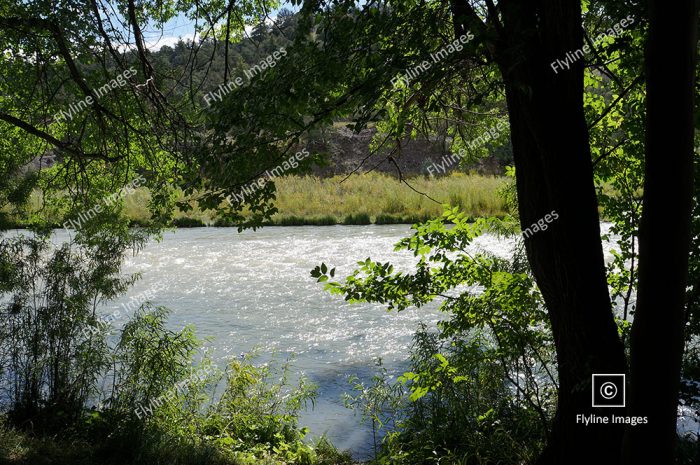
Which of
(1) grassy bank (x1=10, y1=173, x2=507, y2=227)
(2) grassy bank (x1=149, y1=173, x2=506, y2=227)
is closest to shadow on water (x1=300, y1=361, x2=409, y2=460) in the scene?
(2) grassy bank (x1=149, y1=173, x2=506, y2=227)

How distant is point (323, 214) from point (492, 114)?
15.2m

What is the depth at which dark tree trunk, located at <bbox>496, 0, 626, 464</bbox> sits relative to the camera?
10.3 ft

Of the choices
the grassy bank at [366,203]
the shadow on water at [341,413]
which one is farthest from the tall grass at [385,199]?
the shadow on water at [341,413]

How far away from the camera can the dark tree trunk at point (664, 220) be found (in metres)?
2.26

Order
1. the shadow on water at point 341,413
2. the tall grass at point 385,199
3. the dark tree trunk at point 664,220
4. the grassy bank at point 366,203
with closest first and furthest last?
the dark tree trunk at point 664,220, the shadow on water at point 341,413, the grassy bank at point 366,203, the tall grass at point 385,199

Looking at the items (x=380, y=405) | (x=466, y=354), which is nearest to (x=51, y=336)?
(x=380, y=405)

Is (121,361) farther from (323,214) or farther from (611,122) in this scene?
(323,214)

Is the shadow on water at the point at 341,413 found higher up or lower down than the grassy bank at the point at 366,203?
lower down

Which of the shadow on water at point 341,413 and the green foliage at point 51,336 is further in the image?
the shadow on water at point 341,413

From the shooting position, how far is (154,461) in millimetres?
4719

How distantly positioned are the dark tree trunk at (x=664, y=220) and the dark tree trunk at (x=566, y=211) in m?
0.79

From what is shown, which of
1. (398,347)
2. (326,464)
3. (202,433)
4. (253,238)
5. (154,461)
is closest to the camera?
(154,461)

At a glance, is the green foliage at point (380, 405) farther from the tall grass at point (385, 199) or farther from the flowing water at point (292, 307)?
the tall grass at point (385, 199)

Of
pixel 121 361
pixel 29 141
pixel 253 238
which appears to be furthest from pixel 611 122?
pixel 253 238
